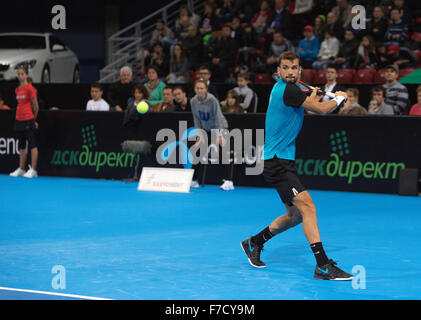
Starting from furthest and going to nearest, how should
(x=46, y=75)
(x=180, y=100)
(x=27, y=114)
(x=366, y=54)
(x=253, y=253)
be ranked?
1. (x=46, y=75)
2. (x=366, y=54)
3. (x=27, y=114)
4. (x=180, y=100)
5. (x=253, y=253)

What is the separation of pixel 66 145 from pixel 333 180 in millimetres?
5352

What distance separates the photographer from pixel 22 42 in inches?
826

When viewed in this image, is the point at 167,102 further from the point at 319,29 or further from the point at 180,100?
the point at 319,29

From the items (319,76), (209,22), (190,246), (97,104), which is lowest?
(190,246)

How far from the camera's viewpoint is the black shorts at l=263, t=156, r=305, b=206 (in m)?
6.62

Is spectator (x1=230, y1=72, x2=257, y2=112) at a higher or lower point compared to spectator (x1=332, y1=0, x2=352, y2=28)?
lower

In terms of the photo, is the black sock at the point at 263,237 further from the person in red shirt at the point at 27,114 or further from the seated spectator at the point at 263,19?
the seated spectator at the point at 263,19

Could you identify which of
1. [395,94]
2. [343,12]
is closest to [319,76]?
[343,12]

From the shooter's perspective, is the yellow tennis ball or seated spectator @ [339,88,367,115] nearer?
seated spectator @ [339,88,367,115]

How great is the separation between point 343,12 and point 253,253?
38.6 feet

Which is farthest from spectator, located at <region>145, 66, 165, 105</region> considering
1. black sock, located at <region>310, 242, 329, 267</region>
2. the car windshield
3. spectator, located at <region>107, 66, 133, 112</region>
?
black sock, located at <region>310, 242, 329, 267</region>

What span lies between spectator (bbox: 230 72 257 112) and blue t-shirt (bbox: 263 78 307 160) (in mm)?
8098

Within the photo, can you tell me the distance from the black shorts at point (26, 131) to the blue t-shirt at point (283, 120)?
A: 870 cm

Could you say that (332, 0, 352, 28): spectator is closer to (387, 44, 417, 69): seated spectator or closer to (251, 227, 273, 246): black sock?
(387, 44, 417, 69): seated spectator
